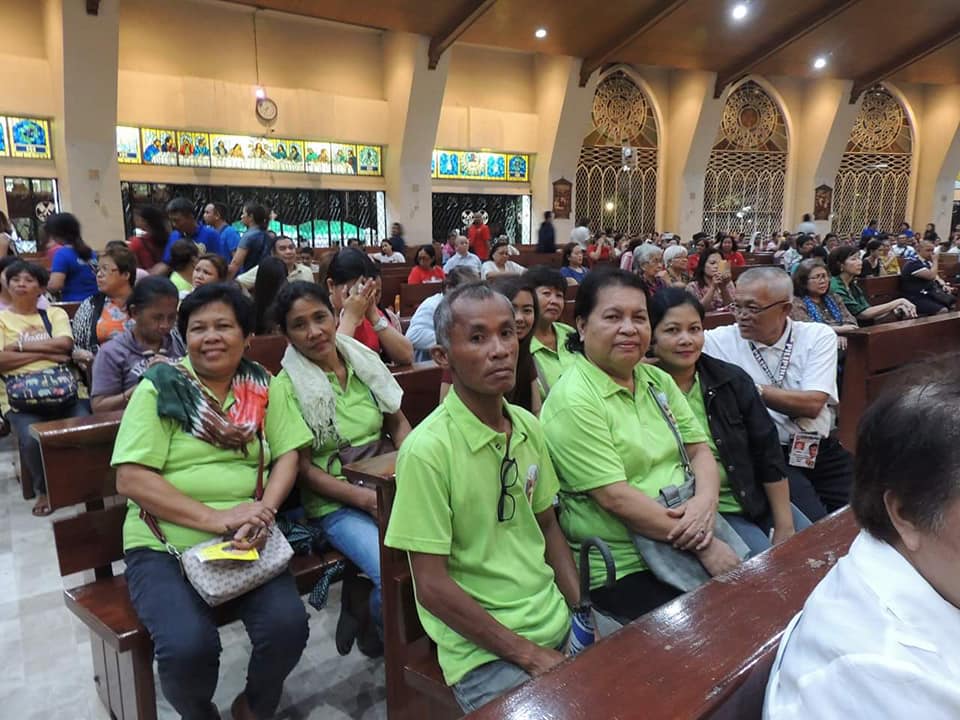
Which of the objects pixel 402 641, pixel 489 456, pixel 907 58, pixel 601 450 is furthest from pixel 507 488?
pixel 907 58

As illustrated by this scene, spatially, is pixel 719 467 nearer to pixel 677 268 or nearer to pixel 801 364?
pixel 801 364

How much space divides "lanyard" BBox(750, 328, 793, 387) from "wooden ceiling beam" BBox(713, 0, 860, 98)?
13270 mm

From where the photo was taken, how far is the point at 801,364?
2.67m

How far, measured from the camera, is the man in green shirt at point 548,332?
2.71 m

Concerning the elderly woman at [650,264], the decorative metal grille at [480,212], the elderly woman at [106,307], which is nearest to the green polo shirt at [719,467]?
the elderly woman at [106,307]

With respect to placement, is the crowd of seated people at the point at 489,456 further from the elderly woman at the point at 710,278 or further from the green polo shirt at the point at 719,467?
the elderly woman at the point at 710,278

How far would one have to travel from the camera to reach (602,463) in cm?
170

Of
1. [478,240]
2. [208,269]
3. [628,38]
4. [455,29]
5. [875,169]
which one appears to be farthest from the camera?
[875,169]

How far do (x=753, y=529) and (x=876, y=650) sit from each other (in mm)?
1480

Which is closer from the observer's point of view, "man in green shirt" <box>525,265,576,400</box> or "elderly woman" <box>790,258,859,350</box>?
"man in green shirt" <box>525,265,576,400</box>

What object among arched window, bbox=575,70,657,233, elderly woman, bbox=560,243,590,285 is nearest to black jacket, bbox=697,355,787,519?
elderly woman, bbox=560,243,590,285

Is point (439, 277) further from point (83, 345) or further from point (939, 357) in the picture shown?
point (939, 357)

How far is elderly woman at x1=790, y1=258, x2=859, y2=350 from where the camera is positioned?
4.27 metres

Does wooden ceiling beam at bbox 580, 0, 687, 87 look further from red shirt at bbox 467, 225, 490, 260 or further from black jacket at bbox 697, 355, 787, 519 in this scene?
black jacket at bbox 697, 355, 787, 519
